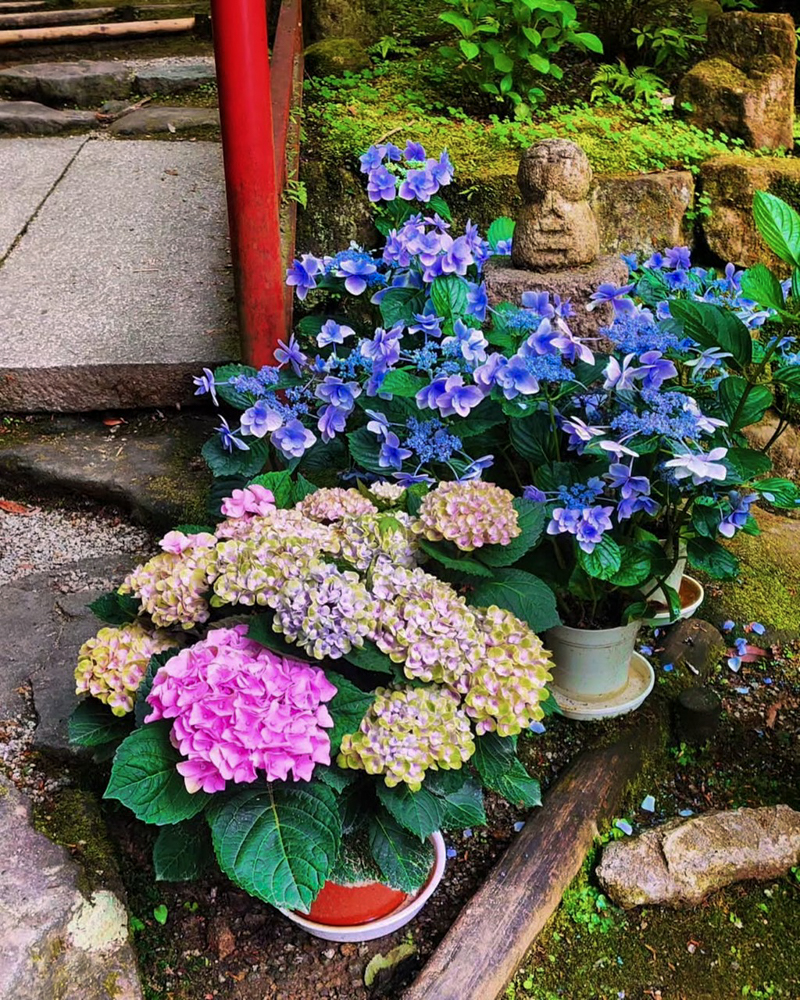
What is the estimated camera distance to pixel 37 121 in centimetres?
432

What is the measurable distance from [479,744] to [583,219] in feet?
4.35

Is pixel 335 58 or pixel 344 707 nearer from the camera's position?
pixel 344 707

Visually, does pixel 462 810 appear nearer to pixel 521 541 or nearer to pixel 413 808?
pixel 413 808

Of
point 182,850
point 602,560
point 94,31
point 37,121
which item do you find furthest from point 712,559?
point 94,31

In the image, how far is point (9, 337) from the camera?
270 centimetres

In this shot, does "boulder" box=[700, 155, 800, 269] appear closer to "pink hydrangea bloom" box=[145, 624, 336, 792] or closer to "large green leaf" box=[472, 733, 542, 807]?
"large green leaf" box=[472, 733, 542, 807]

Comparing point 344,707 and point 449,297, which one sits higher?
point 449,297

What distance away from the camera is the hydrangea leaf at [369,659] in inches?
56.4

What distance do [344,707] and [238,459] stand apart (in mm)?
706

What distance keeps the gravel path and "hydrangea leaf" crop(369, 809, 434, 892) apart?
112cm

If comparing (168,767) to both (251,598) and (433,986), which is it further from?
(433,986)

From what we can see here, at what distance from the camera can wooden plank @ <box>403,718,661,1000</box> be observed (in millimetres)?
1619

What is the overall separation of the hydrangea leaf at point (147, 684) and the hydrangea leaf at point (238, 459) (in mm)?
504

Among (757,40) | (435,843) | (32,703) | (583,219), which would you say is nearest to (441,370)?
(583,219)
